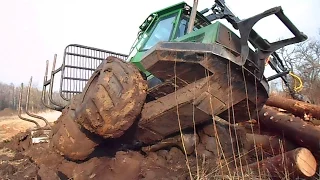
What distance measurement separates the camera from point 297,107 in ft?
17.3

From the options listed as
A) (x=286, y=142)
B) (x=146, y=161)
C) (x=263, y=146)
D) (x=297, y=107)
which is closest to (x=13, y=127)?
(x=146, y=161)

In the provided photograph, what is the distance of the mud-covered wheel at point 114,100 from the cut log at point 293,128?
6.64 feet

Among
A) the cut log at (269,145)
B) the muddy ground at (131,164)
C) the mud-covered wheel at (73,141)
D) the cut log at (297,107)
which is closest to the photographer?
the mud-covered wheel at (73,141)

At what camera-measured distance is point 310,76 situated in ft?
76.5

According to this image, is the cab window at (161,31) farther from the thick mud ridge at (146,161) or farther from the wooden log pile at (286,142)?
the wooden log pile at (286,142)

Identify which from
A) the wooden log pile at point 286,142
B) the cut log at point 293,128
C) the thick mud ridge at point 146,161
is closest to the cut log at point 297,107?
the wooden log pile at point 286,142

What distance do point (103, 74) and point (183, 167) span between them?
1.63 m

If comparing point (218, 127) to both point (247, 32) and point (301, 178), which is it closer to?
point (301, 178)

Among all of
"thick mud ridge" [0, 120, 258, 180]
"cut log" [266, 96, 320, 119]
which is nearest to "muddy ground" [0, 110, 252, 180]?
"thick mud ridge" [0, 120, 258, 180]

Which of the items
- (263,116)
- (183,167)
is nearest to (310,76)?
(263,116)

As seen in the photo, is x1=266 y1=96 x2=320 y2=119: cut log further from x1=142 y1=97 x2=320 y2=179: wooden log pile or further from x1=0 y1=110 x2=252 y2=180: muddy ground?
x1=0 y1=110 x2=252 y2=180: muddy ground

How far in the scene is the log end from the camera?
3.14m

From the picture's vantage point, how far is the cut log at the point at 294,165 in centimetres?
314

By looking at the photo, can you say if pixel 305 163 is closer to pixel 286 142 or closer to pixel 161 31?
pixel 286 142
